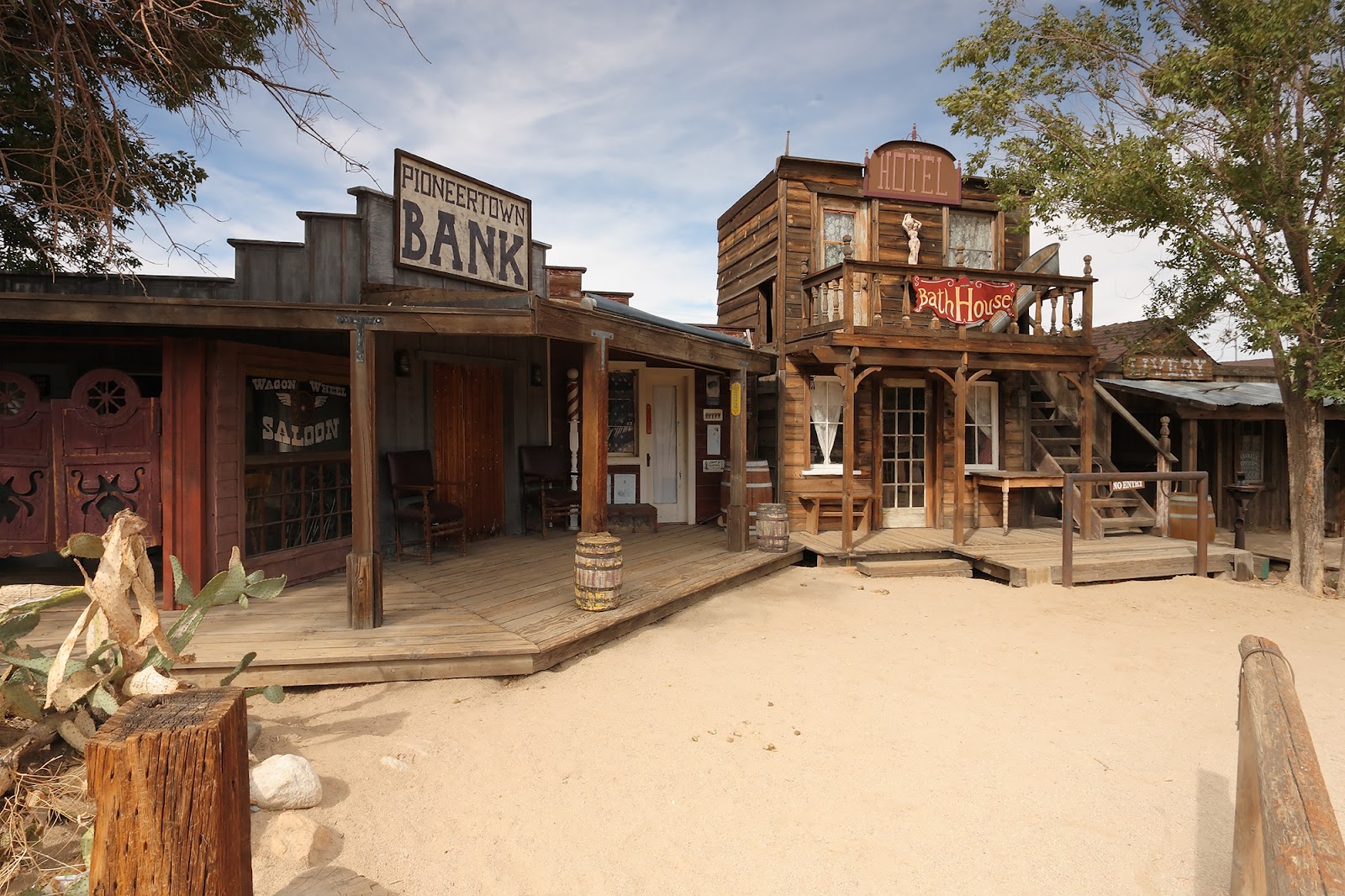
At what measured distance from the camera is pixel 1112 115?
26.6 feet

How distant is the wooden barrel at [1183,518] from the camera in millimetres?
8727

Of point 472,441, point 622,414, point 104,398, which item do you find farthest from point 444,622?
point 622,414

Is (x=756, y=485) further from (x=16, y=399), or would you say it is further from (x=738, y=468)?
(x=16, y=399)

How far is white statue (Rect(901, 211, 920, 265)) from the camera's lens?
9734 mm

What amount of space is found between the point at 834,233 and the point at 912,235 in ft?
3.64

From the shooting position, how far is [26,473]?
486cm

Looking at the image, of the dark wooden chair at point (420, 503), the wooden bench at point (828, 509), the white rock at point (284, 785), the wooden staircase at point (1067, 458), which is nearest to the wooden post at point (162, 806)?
the white rock at point (284, 785)

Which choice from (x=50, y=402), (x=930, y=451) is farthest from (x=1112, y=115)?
(x=50, y=402)

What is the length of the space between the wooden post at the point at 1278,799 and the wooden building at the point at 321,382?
3893mm

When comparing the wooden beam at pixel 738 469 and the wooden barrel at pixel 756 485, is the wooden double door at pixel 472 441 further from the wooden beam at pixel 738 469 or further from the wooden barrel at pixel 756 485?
the wooden barrel at pixel 756 485

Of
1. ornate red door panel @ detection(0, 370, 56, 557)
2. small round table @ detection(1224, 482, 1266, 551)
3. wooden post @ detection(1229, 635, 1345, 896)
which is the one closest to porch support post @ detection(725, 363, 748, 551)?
wooden post @ detection(1229, 635, 1345, 896)

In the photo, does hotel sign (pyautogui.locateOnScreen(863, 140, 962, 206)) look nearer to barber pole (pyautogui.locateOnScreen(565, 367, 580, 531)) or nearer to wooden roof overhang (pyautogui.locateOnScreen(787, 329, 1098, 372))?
wooden roof overhang (pyautogui.locateOnScreen(787, 329, 1098, 372))

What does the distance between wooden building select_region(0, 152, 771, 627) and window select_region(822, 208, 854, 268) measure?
90.7 inches

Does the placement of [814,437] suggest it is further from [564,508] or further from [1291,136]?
[1291,136]
